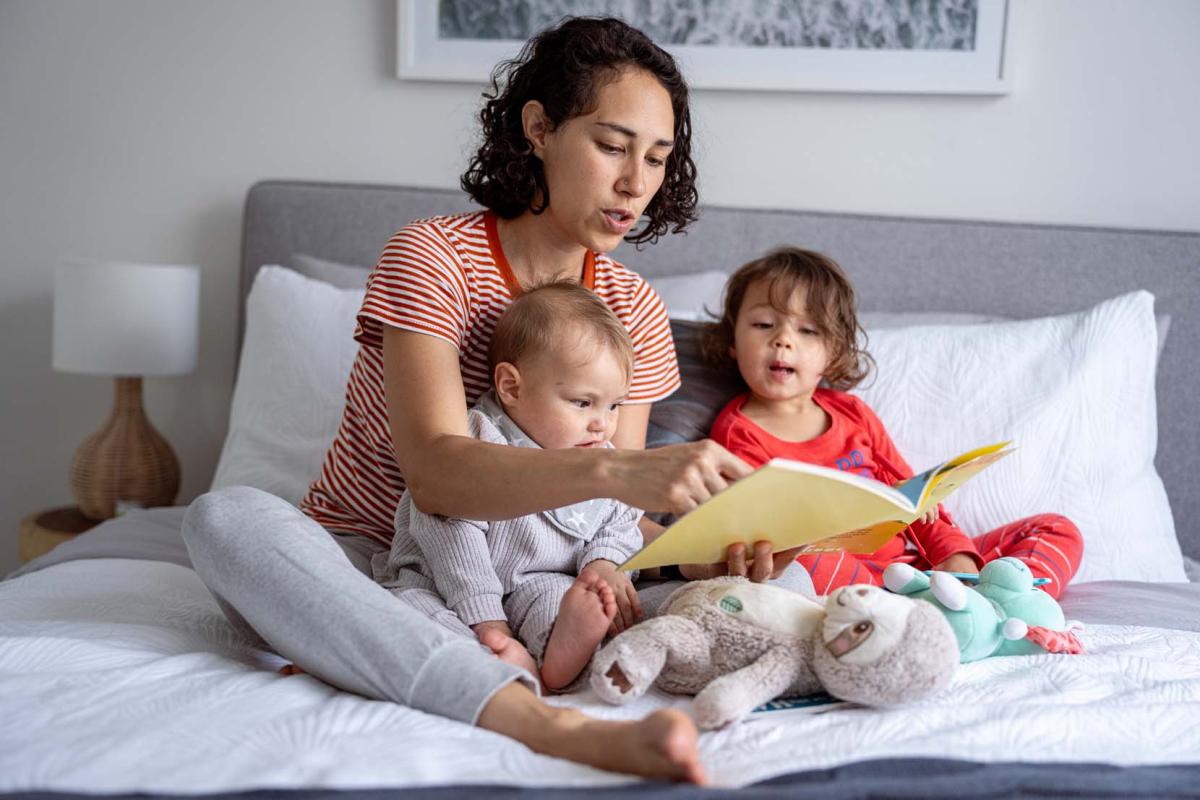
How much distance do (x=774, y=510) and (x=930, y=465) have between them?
931mm

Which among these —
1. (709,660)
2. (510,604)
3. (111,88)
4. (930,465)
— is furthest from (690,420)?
(111,88)

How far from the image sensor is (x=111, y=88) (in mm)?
2727

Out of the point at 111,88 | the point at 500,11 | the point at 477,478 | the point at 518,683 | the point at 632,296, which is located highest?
the point at 500,11

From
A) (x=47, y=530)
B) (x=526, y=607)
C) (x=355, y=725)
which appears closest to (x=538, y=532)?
(x=526, y=607)

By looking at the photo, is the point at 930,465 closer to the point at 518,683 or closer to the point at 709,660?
the point at 709,660

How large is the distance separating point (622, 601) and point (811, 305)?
798 millimetres

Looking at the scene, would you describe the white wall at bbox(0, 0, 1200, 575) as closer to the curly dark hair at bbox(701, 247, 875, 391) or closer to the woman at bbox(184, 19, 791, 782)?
the curly dark hair at bbox(701, 247, 875, 391)

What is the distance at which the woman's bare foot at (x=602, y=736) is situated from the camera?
928 millimetres

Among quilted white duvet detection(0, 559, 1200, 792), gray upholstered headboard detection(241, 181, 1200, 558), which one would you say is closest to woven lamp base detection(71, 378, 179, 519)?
gray upholstered headboard detection(241, 181, 1200, 558)

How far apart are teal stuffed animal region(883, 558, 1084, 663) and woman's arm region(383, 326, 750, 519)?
372 mm

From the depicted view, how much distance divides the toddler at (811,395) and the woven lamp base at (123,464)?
137 cm

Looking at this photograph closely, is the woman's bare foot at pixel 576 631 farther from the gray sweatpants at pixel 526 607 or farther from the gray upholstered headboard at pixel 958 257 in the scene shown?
the gray upholstered headboard at pixel 958 257

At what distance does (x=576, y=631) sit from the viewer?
1194 millimetres

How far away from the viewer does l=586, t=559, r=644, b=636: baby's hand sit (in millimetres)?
1282
